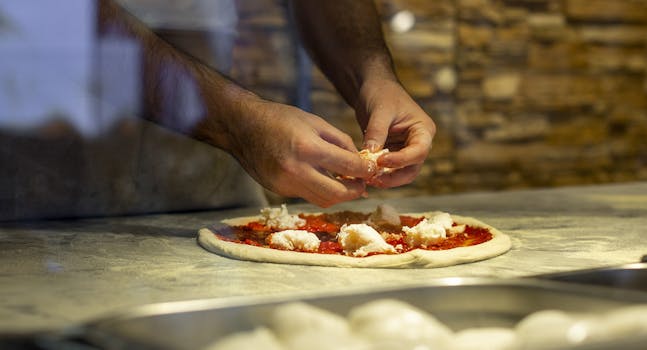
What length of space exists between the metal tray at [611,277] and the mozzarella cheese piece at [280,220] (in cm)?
62

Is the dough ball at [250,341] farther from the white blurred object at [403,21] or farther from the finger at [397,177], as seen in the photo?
the white blurred object at [403,21]

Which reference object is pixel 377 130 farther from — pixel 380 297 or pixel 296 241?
pixel 380 297

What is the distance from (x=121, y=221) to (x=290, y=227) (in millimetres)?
368

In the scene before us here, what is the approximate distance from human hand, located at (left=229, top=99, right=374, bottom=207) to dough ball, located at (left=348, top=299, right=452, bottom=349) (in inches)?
22.8

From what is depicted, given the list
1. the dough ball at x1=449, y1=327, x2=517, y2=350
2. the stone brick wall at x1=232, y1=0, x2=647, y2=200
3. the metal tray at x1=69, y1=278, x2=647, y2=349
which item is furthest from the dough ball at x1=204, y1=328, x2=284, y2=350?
the stone brick wall at x1=232, y1=0, x2=647, y2=200

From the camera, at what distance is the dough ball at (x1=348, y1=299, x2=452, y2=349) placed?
67 centimetres

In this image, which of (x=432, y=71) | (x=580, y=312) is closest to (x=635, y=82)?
(x=432, y=71)

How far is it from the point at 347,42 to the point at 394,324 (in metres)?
1.18

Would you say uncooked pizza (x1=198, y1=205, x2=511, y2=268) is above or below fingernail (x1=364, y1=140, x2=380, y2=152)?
below

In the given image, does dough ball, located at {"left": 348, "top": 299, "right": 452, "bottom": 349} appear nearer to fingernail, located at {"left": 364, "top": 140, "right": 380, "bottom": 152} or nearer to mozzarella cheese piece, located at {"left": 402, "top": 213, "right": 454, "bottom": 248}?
mozzarella cheese piece, located at {"left": 402, "top": 213, "right": 454, "bottom": 248}

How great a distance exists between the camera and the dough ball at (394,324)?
2.19 feet

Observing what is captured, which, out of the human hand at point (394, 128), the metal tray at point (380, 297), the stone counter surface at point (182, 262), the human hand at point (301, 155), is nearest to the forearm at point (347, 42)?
the human hand at point (394, 128)

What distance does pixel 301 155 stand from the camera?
129cm

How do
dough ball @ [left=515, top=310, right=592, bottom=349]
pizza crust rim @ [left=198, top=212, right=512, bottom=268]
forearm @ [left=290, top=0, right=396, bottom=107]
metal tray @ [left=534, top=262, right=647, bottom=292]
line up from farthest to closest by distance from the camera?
forearm @ [left=290, top=0, right=396, bottom=107]
pizza crust rim @ [left=198, top=212, right=512, bottom=268]
metal tray @ [left=534, top=262, right=647, bottom=292]
dough ball @ [left=515, top=310, right=592, bottom=349]
